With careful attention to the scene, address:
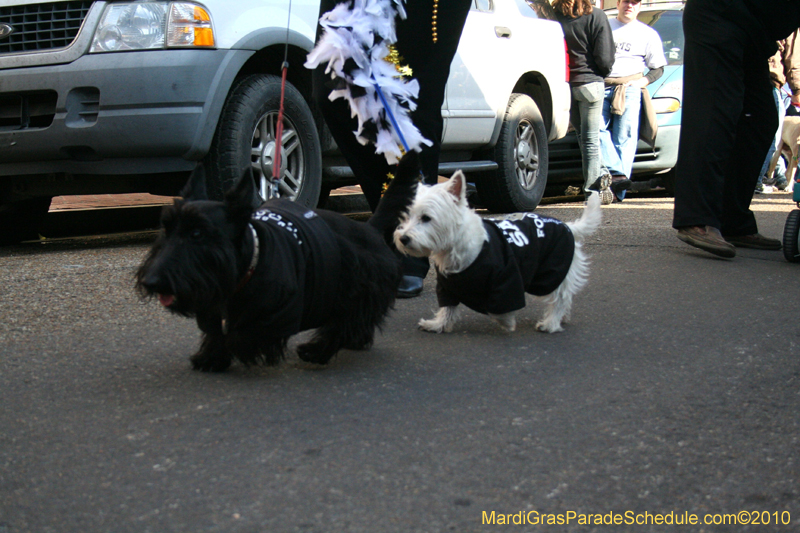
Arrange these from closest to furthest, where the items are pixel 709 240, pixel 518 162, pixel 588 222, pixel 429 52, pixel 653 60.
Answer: pixel 588 222
pixel 429 52
pixel 709 240
pixel 518 162
pixel 653 60

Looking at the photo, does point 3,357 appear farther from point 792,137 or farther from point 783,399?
point 792,137

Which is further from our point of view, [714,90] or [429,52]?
[714,90]

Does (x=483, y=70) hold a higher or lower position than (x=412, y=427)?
higher

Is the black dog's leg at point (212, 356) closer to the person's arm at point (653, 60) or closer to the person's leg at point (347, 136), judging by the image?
the person's leg at point (347, 136)

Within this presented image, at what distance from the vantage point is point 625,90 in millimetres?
9312

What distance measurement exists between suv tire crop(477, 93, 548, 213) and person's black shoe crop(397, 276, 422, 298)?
137 inches

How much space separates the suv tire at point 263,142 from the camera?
200 inches

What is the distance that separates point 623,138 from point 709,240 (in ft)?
14.7

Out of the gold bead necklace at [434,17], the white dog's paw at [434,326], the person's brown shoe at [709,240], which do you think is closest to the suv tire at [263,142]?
the gold bead necklace at [434,17]

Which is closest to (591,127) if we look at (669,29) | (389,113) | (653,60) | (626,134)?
(626,134)

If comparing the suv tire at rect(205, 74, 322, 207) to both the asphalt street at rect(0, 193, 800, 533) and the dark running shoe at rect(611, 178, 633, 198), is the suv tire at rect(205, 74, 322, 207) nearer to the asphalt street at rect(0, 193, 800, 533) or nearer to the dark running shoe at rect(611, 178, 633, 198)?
the asphalt street at rect(0, 193, 800, 533)

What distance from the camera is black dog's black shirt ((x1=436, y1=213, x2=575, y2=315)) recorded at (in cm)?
343

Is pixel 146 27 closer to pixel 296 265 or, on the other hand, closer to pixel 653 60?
pixel 296 265

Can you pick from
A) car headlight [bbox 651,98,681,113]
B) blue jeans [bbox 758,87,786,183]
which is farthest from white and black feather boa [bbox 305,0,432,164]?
blue jeans [bbox 758,87,786,183]
